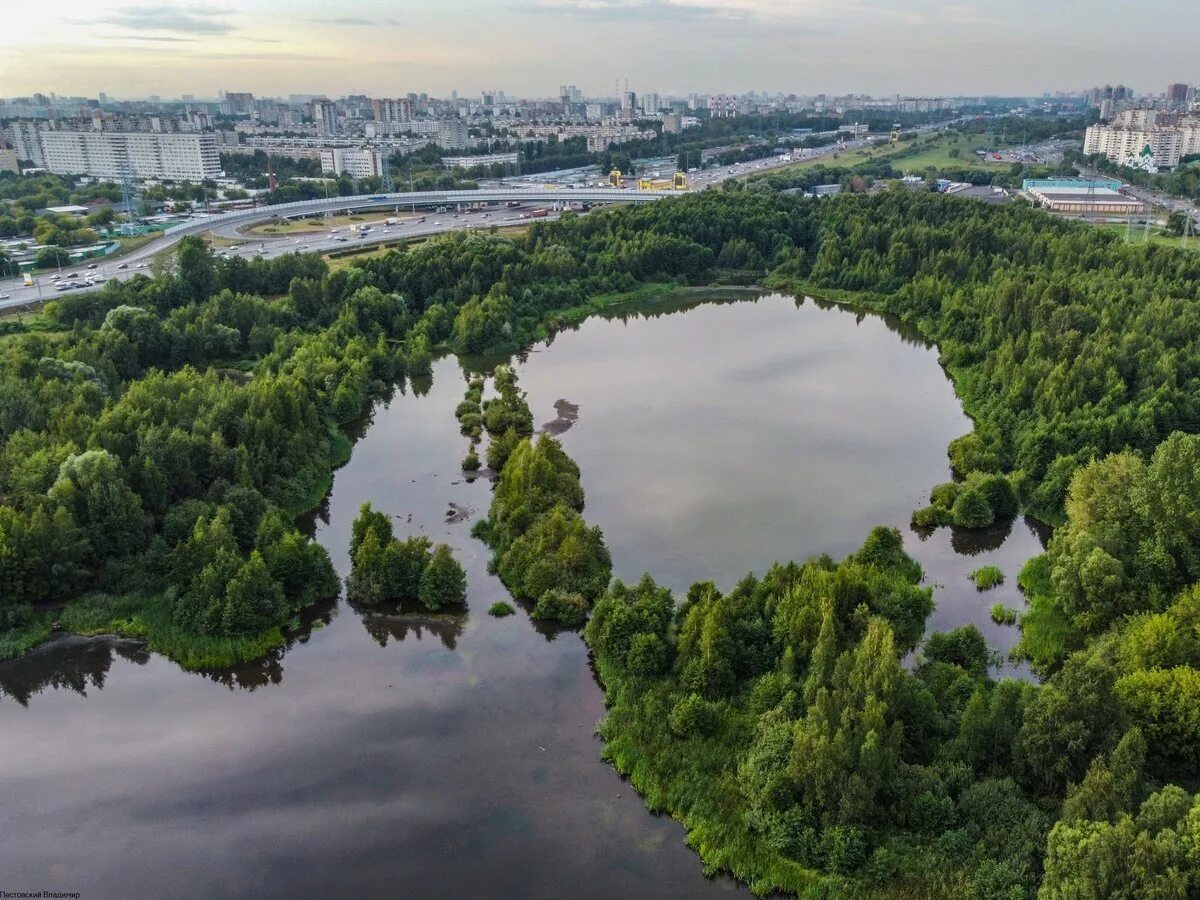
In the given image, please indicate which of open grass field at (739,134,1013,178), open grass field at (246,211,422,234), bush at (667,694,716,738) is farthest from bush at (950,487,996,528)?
open grass field at (739,134,1013,178)

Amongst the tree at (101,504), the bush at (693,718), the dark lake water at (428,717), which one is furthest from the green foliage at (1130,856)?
the tree at (101,504)

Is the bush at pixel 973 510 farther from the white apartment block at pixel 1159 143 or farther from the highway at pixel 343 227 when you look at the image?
the white apartment block at pixel 1159 143

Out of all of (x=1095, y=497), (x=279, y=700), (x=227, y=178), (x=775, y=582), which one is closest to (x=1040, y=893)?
(x=775, y=582)

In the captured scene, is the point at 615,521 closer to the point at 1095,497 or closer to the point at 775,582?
the point at 775,582

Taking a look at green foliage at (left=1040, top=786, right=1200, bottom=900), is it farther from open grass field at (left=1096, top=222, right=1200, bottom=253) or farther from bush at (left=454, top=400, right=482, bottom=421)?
open grass field at (left=1096, top=222, right=1200, bottom=253)

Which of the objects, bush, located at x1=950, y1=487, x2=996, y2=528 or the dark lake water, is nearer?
the dark lake water
